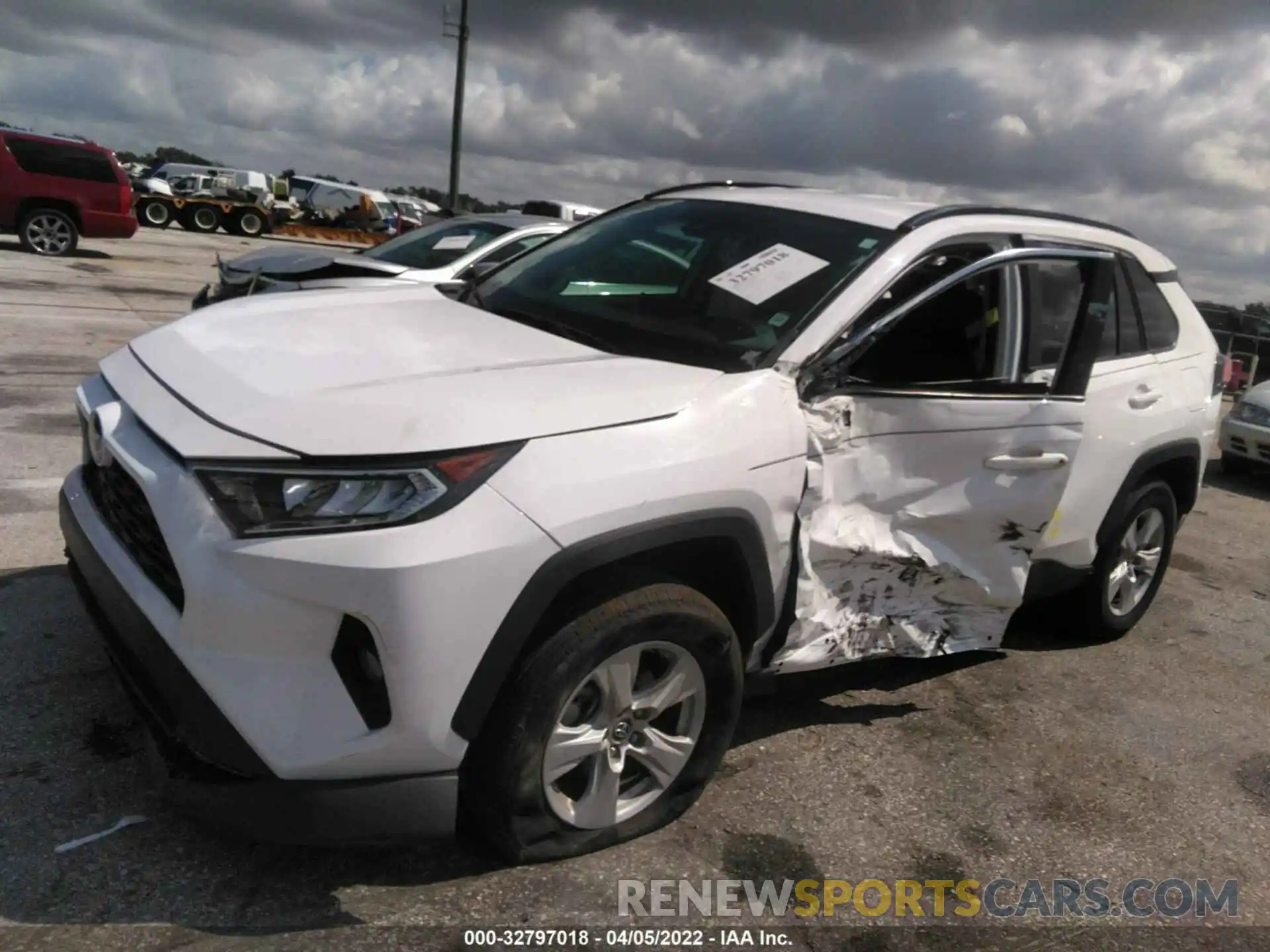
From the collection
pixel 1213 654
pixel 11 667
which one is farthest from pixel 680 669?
pixel 1213 654

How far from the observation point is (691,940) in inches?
104

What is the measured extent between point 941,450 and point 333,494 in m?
1.91

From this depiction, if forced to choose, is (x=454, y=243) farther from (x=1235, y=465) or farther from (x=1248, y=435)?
(x=1235, y=465)

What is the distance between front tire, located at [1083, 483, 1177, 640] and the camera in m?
4.50

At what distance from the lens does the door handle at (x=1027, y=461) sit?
3.48m

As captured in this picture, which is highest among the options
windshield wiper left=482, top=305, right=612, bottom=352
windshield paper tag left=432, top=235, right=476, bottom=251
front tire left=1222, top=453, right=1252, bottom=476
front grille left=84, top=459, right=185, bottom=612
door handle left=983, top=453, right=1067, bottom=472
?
windshield paper tag left=432, top=235, right=476, bottom=251

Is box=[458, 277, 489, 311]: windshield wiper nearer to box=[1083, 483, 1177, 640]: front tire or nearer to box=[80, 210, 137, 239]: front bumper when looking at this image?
box=[1083, 483, 1177, 640]: front tire

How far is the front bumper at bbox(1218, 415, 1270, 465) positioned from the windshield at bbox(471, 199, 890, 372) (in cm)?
727

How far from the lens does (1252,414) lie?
31.2 feet

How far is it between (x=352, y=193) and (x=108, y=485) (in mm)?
38657

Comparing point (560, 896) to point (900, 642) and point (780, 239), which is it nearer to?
point (900, 642)

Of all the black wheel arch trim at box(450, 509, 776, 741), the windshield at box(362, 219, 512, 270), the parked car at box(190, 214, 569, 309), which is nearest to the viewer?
the black wheel arch trim at box(450, 509, 776, 741)

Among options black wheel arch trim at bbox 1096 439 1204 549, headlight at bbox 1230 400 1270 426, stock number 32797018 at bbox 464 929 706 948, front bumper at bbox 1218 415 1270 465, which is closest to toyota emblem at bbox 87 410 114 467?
stock number 32797018 at bbox 464 929 706 948

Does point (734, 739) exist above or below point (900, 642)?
below
